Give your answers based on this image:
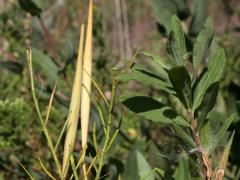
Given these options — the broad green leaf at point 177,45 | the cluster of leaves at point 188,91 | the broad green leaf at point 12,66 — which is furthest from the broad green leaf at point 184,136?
the broad green leaf at point 12,66

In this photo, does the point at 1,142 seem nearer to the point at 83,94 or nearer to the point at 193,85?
the point at 83,94

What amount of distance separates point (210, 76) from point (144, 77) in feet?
0.32

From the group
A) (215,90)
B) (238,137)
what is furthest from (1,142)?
(215,90)

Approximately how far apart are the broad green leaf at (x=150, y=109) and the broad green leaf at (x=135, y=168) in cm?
20

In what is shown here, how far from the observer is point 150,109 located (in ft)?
2.60

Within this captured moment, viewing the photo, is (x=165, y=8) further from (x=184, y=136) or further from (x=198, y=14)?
(x=184, y=136)

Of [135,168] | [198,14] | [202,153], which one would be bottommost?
[135,168]

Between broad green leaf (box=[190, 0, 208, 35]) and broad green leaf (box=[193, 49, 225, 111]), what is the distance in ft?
2.02

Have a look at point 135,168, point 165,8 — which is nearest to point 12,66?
point 165,8

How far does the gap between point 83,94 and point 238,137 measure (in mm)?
380

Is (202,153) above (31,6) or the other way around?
the other way around

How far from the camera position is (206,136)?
2.56 ft

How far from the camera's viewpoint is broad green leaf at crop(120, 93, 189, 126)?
78 centimetres

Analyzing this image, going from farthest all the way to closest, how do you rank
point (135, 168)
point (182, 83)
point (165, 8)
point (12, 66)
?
point (12, 66) → point (165, 8) → point (135, 168) → point (182, 83)
